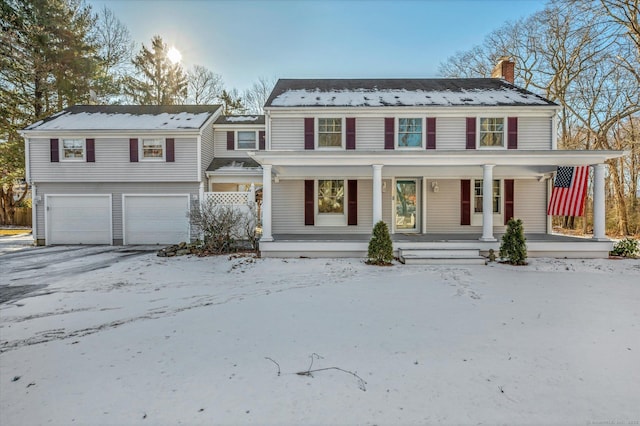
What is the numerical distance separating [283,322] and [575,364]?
3.34m

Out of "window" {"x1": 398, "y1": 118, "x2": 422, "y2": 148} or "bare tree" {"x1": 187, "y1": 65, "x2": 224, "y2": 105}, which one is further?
"bare tree" {"x1": 187, "y1": 65, "x2": 224, "y2": 105}

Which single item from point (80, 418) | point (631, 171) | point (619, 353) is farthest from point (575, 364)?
point (631, 171)

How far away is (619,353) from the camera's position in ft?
11.2

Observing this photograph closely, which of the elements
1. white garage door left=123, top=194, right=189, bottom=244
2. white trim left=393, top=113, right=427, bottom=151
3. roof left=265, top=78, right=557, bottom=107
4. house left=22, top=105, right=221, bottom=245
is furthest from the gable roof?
white trim left=393, top=113, right=427, bottom=151

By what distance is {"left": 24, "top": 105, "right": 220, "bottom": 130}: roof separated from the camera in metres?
12.3

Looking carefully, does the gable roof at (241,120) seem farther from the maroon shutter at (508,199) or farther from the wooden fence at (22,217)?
the wooden fence at (22,217)

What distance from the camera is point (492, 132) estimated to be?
11.4m

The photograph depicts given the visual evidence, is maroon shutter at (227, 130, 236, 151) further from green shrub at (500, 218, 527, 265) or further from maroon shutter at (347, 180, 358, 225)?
green shrub at (500, 218, 527, 265)

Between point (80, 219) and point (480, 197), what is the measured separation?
1541 cm

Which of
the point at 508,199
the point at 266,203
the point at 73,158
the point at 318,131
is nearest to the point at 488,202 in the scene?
the point at 508,199

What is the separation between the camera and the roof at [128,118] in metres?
12.3

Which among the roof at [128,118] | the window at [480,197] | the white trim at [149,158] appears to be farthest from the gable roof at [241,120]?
the window at [480,197]

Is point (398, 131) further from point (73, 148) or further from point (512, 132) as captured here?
point (73, 148)

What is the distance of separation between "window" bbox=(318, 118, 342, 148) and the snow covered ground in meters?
6.30
